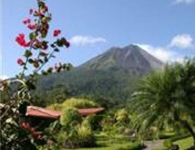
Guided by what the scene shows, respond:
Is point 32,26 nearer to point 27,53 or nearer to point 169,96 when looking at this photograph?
point 27,53

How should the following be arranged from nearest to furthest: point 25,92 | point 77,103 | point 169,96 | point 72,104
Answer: point 25,92, point 169,96, point 72,104, point 77,103

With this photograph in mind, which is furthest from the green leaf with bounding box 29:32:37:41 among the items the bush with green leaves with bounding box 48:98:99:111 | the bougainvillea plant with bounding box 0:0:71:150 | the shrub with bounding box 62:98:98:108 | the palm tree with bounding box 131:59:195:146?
the shrub with bounding box 62:98:98:108

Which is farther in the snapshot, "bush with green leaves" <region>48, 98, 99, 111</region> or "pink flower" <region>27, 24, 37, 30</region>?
"bush with green leaves" <region>48, 98, 99, 111</region>

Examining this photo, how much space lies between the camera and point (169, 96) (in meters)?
20.7

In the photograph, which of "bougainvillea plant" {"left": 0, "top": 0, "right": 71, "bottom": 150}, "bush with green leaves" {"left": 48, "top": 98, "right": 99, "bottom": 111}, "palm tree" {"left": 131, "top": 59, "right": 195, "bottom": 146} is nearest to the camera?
"bougainvillea plant" {"left": 0, "top": 0, "right": 71, "bottom": 150}

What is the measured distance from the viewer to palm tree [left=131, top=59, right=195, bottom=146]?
2073 centimetres

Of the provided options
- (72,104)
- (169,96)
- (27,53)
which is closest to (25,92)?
(27,53)

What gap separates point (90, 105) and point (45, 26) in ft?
160

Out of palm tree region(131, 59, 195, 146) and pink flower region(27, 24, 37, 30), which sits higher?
palm tree region(131, 59, 195, 146)

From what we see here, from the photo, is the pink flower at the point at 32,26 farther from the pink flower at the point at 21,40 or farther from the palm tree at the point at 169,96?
the palm tree at the point at 169,96

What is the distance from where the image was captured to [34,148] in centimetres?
400

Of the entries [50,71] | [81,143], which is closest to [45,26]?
[50,71]

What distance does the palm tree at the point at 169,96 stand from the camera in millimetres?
20734

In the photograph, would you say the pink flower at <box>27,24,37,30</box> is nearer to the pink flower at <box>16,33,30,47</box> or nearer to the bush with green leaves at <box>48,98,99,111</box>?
the pink flower at <box>16,33,30,47</box>
